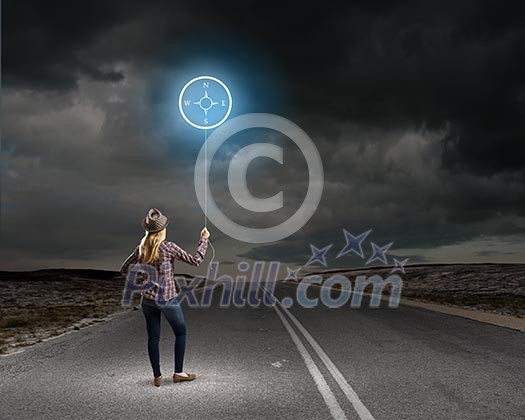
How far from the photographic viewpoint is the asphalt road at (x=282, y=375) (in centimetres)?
636

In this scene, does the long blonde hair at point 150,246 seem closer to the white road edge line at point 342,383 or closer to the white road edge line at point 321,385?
the white road edge line at point 321,385

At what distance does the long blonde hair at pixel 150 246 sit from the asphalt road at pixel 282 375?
5.50ft

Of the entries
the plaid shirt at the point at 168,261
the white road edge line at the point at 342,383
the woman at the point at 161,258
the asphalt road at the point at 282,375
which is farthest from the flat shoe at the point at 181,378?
the white road edge line at the point at 342,383

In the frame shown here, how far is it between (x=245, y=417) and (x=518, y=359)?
19.2ft

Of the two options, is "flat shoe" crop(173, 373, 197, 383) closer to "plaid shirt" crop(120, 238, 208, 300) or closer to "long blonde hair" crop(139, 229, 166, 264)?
"plaid shirt" crop(120, 238, 208, 300)

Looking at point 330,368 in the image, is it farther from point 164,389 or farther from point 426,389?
point 164,389

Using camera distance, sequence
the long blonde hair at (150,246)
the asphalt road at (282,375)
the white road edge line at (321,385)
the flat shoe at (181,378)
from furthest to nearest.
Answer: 1. the flat shoe at (181,378)
2. the long blonde hair at (150,246)
3. the asphalt road at (282,375)
4. the white road edge line at (321,385)

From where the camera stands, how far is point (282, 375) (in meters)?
8.41

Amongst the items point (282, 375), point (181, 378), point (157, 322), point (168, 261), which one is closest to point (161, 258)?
point (168, 261)

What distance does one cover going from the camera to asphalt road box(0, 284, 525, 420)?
250 inches

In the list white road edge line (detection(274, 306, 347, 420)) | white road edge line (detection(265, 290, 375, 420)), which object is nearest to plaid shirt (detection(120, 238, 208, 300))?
white road edge line (detection(274, 306, 347, 420))

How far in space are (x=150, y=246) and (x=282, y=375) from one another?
2.80 metres

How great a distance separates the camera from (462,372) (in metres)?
8.53

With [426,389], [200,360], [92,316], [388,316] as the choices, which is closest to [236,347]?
[200,360]
